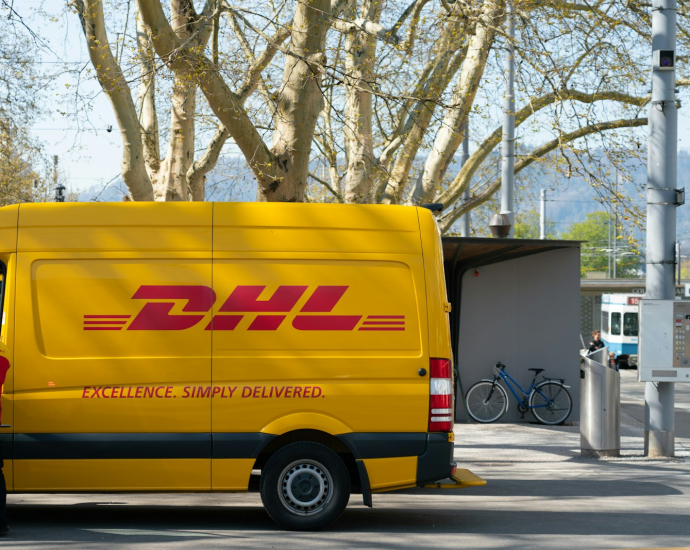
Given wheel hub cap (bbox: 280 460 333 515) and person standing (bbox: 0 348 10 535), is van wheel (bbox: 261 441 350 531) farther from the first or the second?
person standing (bbox: 0 348 10 535)

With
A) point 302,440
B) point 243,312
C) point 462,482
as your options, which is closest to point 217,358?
point 243,312

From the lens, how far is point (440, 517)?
803 centimetres

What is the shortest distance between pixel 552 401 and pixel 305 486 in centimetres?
939

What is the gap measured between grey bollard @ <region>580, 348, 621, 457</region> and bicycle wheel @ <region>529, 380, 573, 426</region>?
3962mm

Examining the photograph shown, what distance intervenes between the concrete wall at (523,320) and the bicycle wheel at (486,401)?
0.51ft

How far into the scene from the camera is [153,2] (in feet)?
34.8

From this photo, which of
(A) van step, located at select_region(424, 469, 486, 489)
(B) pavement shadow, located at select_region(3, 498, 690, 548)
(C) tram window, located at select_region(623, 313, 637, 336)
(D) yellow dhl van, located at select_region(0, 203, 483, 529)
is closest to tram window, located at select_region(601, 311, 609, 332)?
(C) tram window, located at select_region(623, 313, 637, 336)

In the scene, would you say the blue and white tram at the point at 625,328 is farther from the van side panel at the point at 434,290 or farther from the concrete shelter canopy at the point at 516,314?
the van side panel at the point at 434,290

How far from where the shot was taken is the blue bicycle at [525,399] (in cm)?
1580

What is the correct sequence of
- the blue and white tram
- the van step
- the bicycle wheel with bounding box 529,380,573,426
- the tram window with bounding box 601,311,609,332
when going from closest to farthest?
1. the van step
2. the bicycle wheel with bounding box 529,380,573,426
3. the blue and white tram
4. the tram window with bounding box 601,311,609,332

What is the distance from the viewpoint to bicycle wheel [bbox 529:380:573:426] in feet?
51.8

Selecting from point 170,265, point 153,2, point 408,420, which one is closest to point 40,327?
point 170,265

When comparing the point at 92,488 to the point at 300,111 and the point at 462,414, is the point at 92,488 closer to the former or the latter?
the point at 300,111

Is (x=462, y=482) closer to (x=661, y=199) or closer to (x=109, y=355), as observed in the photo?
(x=109, y=355)
